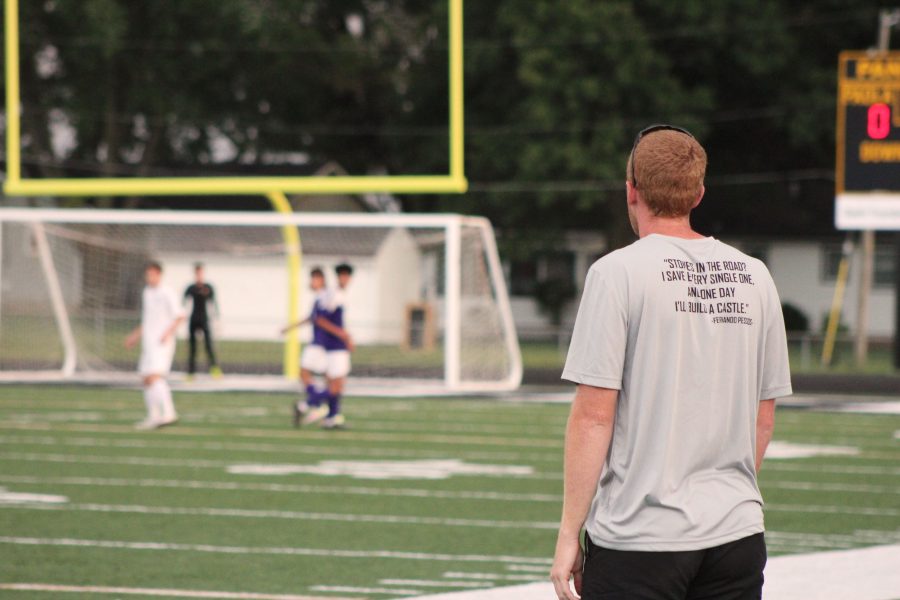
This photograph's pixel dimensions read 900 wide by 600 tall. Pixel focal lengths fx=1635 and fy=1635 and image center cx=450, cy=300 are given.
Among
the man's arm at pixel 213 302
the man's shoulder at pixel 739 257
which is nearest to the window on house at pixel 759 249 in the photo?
the man's arm at pixel 213 302

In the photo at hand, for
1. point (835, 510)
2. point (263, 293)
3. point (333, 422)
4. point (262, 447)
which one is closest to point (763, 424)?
point (835, 510)

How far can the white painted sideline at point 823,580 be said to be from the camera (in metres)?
7.09

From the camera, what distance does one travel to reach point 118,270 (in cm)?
2714

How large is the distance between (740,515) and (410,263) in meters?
29.2

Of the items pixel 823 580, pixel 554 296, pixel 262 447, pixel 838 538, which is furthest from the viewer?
pixel 554 296

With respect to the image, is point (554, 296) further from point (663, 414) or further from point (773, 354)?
point (663, 414)

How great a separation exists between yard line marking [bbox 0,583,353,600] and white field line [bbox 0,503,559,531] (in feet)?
8.18

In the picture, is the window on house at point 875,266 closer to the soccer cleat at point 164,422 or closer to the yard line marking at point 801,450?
the yard line marking at point 801,450

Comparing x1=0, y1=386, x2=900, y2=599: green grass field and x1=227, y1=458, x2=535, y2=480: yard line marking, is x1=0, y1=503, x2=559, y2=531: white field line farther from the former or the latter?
x1=227, y1=458, x2=535, y2=480: yard line marking

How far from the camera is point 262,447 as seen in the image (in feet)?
48.1

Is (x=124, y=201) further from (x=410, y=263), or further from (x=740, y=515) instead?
(x=740, y=515)

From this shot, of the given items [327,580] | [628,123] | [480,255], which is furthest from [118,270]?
[327,580]

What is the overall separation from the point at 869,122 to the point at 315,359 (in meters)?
9.00

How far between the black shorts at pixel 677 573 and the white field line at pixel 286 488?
25.0ft
